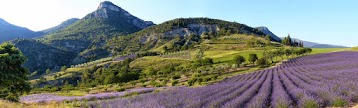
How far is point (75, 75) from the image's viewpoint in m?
139

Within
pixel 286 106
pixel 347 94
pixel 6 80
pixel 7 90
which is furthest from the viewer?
pixel 7 90

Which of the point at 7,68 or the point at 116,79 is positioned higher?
the point at 7,68

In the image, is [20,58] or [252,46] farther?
[252,46]

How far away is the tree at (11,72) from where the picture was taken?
71.8 feet

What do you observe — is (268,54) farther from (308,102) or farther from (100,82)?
(308,102)

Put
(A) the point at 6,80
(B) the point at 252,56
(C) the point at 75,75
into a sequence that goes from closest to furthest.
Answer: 1. (A) the point at 6,80
2. (B) the point at 252,56
3. (C) the point at 75,75

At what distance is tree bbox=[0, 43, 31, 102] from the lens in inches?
862

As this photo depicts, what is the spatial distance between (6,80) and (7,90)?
2.36m

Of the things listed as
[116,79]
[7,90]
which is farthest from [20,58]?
[116,79]

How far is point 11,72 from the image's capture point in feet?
74.1

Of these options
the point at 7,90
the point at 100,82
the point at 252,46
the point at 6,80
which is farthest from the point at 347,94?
the point at 252,46

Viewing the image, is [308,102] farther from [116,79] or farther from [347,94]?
[116,79]

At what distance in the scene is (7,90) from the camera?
23.9m

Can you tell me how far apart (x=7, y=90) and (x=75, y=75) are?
391 feet
